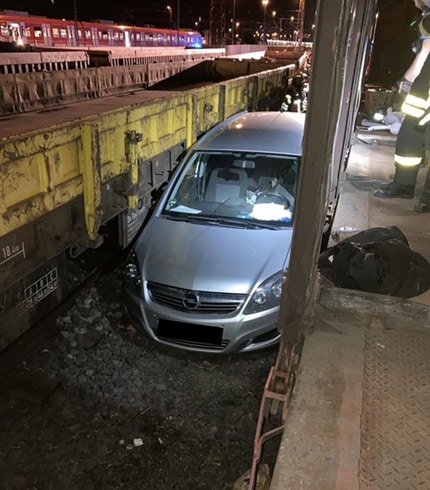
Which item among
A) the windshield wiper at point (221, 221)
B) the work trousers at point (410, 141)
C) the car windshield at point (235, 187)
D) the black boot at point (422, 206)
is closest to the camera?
the windshield wiper at point (221, 221)

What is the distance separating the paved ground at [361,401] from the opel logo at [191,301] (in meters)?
1.03

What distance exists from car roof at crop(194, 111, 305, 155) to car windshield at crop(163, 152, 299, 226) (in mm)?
105

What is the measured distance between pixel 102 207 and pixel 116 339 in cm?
125

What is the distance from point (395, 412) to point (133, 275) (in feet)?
7.94

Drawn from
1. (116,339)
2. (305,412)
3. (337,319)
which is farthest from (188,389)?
(305,412)

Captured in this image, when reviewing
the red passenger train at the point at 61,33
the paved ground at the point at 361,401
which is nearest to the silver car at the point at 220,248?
the paved ground at the point at 361,401

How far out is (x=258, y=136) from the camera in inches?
199

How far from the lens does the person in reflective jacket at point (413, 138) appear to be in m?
4.58

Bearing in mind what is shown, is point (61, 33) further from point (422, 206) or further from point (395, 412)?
point (395, 412)

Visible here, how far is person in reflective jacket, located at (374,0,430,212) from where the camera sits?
15.0ft

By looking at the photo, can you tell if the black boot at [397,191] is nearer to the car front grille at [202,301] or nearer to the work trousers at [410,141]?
the work trousers at [410,141]

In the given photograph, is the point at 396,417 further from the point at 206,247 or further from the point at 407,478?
the point at 206,247

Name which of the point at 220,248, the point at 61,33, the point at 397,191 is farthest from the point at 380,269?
the point at 61,33

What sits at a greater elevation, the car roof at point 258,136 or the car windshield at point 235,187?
the car roof at point 258,136
